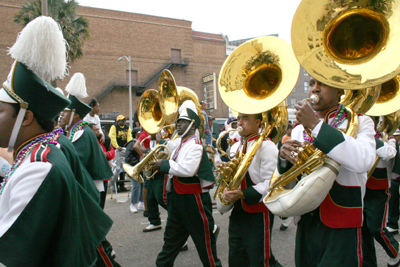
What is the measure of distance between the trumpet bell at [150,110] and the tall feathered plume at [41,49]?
359 cm

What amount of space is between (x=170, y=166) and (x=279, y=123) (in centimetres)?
136

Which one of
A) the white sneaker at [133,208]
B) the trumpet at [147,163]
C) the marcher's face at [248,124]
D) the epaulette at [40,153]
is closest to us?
the epaulette at [40,153]

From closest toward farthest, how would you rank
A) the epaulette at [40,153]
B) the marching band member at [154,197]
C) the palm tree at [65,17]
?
1. the epaulette at [40,153]
2. the marching band member at [154,197]
3. the palm tree at [65,17]

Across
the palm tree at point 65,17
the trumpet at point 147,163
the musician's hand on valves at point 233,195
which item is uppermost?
the palm tree at point 65,17

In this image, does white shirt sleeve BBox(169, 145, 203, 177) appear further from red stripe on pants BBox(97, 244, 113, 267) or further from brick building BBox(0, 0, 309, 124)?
brick building BBox(0, 0, 309, 124)

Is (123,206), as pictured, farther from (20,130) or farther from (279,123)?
(20,130)

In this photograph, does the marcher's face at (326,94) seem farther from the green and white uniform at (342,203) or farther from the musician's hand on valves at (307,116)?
the musician's hand on valves at (307,116)

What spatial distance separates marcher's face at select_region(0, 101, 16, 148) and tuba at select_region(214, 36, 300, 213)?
1694 mm

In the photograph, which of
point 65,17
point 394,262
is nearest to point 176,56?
point 65,17

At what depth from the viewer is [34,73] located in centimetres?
177

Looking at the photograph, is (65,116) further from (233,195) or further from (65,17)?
(65,17)

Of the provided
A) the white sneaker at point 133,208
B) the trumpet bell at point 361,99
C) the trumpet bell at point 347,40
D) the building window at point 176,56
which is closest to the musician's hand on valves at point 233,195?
the trumpet bell at point 361,99

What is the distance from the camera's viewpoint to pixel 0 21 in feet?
75.8

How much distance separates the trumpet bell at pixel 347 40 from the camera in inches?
70.9
